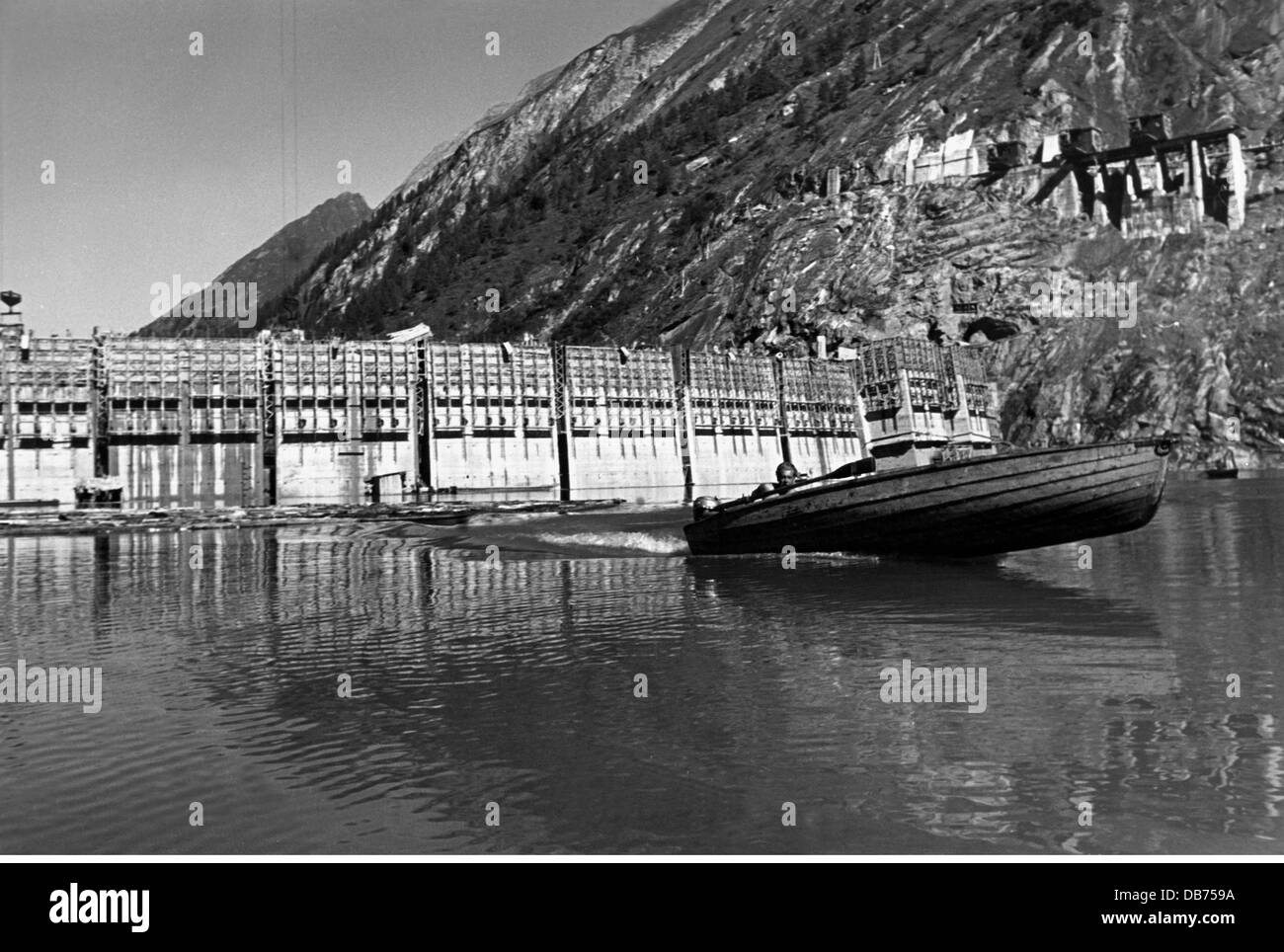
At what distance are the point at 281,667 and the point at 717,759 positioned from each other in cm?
1099

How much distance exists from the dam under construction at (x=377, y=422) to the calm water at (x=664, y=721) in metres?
66.1

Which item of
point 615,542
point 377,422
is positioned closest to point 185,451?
point 377,422

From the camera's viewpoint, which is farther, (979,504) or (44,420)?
(44,420)

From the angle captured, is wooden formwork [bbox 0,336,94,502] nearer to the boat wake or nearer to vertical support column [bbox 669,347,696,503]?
the boat wake

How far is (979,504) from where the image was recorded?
119ft

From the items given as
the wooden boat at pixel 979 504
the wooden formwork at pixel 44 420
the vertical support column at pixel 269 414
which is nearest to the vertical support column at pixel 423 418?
the vertical support column at pixel 269 414

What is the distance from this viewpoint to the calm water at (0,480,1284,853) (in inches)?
430

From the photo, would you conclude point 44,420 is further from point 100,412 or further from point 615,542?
point 615,542

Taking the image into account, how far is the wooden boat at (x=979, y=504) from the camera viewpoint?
3472cm

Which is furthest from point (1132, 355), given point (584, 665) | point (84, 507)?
point (584, 665)

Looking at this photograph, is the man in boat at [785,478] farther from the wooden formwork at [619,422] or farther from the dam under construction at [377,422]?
the wooden formwork at [619,422]

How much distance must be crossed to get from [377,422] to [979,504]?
76056mm

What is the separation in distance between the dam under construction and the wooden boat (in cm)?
6655
